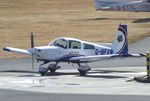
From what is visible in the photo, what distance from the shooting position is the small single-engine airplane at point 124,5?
228 ft

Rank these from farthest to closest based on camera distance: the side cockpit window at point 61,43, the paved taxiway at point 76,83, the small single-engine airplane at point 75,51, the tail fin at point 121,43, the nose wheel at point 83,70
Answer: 1. the tail fin at point 121,43
2. the side cockpit window at point 61,43
3. the small single-engine airplane at point 75,51
4. the nose wheel at point 83,70
5. the paved taxiway at point 76,83

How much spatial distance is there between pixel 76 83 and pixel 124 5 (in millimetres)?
46034

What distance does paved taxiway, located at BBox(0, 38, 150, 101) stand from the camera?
21.2 m

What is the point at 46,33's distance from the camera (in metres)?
52.9

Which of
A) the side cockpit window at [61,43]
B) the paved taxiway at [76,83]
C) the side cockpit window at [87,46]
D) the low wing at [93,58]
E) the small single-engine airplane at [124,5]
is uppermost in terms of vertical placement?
the small single-engine airplane at [124,5]

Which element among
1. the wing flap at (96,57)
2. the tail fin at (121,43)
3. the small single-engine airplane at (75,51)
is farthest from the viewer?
the tail fin at (121,43)

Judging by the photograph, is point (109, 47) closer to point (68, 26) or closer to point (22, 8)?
point (68, 26)

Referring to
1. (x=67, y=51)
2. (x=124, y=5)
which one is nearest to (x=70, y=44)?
(x=67, y=51)

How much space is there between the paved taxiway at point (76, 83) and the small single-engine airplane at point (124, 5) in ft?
116

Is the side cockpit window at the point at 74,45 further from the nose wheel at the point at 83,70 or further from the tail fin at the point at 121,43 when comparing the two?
the tail fin at the point at 121,43

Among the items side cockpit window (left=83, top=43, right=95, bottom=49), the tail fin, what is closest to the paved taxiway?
the tail fin

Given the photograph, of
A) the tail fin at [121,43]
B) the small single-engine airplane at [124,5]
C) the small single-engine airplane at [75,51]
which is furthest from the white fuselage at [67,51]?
the small single-engine airplane at [124,5]

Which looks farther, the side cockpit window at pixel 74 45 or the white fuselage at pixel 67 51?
the side cockpit window at pixel 74 45

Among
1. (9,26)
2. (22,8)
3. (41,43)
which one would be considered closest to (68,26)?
(9,26)
